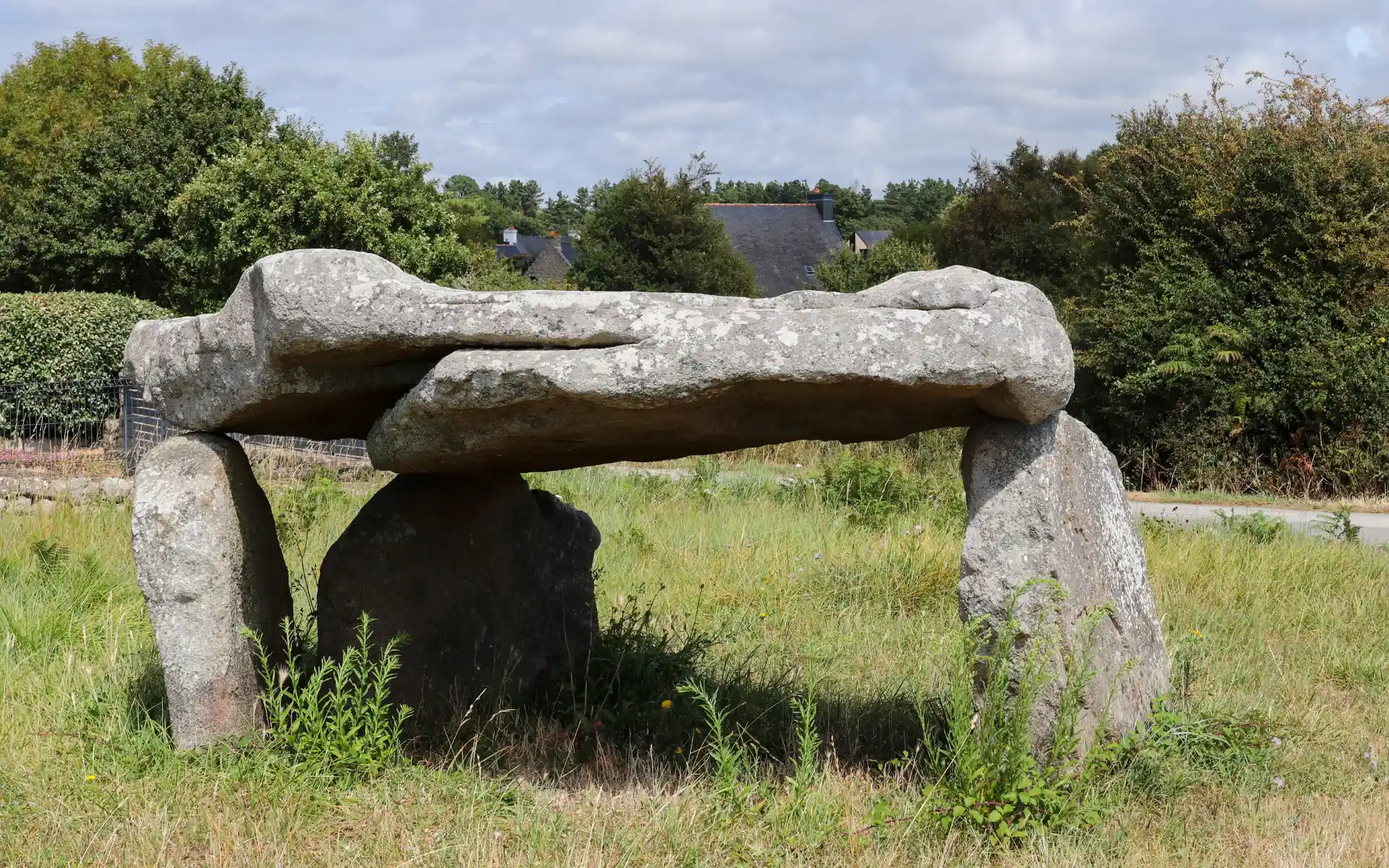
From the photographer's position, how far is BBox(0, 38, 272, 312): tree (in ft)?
77.7

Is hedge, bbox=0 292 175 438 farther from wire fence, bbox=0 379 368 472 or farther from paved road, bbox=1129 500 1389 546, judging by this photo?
paved road, bbox=1129 500 1389 546

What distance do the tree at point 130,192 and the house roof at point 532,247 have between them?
35.2 m

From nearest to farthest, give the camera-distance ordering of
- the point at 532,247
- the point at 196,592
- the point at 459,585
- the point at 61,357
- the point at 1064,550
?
1. the point at 1064,550
2. the point at 196,592
3. the point at 459,585
4. the point at 61,357
5. the point at 532,247

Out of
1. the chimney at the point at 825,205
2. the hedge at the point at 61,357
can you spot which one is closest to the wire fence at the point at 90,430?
the hedge at the point at 61,357

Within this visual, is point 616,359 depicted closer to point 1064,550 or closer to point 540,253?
point 1064,550

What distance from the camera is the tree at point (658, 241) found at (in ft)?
87.6

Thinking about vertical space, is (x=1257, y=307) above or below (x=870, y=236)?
below

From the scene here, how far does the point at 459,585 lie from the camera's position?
4.76 m

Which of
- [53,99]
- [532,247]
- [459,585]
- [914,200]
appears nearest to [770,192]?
[914,200]

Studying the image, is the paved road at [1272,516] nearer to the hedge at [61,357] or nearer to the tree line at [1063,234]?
the tree line at [1063,234]

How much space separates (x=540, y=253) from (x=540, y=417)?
61493 millimetres

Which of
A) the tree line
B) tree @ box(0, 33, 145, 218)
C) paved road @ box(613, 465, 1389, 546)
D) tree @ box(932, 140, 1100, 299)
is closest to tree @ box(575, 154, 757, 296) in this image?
the tree line

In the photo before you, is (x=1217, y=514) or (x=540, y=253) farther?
(x=540, y=253)

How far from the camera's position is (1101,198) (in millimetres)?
A: 15938
